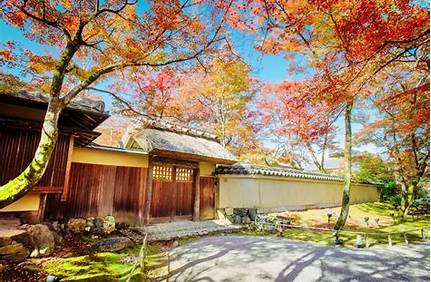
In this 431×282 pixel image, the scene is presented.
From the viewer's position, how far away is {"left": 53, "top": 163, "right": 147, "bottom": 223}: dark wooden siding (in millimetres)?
8727

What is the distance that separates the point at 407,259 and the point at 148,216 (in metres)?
8.84

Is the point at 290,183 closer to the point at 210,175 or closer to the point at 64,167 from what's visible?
the point at 210,175

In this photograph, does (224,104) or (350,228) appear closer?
(350,228)

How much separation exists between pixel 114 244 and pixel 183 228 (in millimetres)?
3333

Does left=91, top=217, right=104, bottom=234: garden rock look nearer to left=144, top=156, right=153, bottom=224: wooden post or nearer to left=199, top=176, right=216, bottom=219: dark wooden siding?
left=144, top=156, right=153, bottom=224: wooden post

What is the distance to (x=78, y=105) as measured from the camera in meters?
7.34

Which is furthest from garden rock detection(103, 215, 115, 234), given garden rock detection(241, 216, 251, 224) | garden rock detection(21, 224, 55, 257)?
garden rock detection(241, 216, 251, 224)

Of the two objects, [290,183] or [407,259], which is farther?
[290,183]

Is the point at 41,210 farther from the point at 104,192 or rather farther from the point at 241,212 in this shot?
the point at 241,212

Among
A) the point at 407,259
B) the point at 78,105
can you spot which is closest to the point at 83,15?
the point at 78,105

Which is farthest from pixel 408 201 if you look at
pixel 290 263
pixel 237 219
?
pixel 290 263

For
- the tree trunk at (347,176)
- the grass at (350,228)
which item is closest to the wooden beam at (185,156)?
the grass at (350,228)

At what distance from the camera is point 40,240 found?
6.25 meters

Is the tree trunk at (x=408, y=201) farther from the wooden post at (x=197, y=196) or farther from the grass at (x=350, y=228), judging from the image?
the wooden post at (x=197, y=196)
